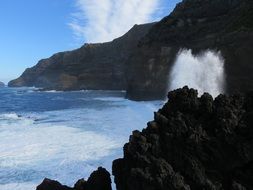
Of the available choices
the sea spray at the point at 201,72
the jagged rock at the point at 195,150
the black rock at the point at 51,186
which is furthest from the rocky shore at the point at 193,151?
the sea spray at the point at 201,72

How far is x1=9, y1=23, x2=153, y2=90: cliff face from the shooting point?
10394cm

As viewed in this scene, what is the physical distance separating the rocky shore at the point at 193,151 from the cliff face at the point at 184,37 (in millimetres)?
29476

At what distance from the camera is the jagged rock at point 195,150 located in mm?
8789

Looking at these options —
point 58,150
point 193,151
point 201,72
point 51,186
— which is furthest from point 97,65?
point 193,151

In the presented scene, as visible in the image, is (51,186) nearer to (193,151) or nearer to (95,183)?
(95,183)

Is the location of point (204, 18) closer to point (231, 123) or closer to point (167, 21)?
point (167, 21)

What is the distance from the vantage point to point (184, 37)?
5481 centimetres

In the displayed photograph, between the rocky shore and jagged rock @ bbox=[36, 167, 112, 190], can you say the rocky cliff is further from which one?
jagged rock @ bbox=[36, 167, 112, 190]

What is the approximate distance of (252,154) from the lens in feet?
29.1

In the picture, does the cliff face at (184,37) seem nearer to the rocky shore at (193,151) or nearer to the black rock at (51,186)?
the rocky shore at (193,151)

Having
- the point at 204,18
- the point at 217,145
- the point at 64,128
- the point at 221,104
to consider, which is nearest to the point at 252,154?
the point at 217,145

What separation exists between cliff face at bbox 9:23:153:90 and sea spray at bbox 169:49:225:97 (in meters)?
49.9

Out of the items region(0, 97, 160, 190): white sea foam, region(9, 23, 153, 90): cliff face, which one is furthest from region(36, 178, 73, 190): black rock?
region(9, 23, 153, 90): cliff face

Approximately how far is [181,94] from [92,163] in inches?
312
